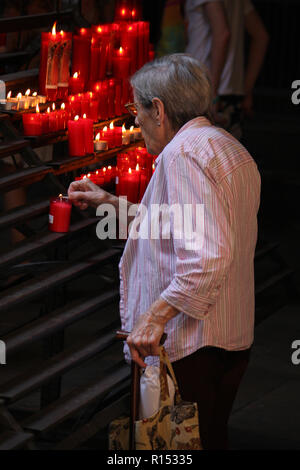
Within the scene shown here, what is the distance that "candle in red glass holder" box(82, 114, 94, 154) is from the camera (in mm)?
4309

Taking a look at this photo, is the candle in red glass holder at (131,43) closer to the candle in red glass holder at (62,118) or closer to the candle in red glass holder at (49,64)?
the candle in red glass holder at (49,64)

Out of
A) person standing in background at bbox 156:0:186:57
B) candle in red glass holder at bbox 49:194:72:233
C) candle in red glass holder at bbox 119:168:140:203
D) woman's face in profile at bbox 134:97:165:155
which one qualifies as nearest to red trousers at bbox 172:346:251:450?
woman's face in profile at bbox 134:97:165:155

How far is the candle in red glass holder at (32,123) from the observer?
412cm

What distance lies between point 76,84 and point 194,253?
75.6 inches

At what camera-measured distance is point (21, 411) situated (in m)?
4.94


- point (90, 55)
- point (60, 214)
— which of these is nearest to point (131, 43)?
point (90, 55)

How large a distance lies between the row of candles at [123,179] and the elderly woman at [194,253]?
668 mm

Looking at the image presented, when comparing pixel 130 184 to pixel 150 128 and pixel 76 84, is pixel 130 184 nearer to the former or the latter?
pixel 76 84

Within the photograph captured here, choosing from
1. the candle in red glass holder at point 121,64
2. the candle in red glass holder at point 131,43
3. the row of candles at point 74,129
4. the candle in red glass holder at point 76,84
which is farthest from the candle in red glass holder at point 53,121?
the candle in red glass holder at point 131,43

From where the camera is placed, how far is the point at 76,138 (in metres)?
4.29

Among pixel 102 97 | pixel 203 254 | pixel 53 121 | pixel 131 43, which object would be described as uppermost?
pixel 131 43

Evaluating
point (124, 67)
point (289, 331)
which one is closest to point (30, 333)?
point (124, 67)
